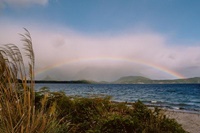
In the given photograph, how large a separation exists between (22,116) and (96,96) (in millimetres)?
3257

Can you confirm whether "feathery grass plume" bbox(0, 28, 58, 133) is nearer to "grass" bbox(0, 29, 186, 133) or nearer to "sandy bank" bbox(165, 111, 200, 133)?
"grass" bbox(0, 29, 186, 133)

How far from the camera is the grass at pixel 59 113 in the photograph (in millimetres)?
3102

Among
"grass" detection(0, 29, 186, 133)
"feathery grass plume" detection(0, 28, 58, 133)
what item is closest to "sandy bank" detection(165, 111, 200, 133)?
"grass" detection(0, 29, 186, 133)

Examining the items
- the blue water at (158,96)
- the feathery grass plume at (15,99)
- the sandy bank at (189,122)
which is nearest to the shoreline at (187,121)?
the sandy bank at (189,122)

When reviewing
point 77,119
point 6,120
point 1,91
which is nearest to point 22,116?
point 6,120

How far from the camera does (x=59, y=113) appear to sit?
15.4 ft

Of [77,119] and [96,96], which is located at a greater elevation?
[96,96]

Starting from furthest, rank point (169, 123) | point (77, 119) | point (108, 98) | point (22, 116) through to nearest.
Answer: point (108, 98)
point (77, 119)
point (169, 123)
point (22, 116)

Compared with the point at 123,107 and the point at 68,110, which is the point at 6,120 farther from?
the point at 123,107

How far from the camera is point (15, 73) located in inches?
126

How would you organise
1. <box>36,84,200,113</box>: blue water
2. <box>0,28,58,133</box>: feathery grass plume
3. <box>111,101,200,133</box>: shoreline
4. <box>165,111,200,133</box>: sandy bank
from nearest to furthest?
1. <box>0,28,58,133</box>: feathery grass plume
2. <box>111,101,200,133</box>: shoreline
3. <box>165,111,200,133</box>: sandy bank
4. <box>36,84,200,113</box>: blue water

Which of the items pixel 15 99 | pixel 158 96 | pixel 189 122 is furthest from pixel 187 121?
pixel 158 96

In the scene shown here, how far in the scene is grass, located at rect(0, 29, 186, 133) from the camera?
3.10 metres

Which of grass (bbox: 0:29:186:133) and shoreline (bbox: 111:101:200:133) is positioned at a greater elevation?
grass (bbox: 0:29:186:133)
